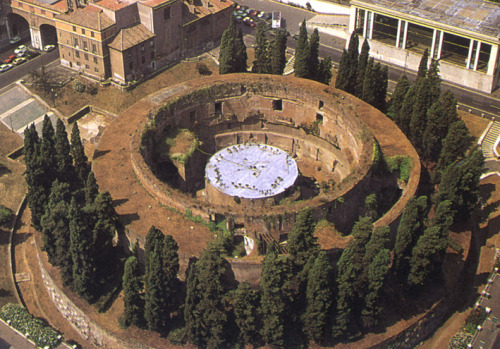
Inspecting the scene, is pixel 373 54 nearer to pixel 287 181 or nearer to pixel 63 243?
pixel 287 181

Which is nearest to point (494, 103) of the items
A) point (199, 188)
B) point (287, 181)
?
point (287, 181)

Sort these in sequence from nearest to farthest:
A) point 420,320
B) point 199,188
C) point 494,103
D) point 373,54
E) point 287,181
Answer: point 420,320 → point 287,181 → point 199,188 → point 494,103 → point 373,54

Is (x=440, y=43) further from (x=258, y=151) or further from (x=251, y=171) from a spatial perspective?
(x=251, y=171)

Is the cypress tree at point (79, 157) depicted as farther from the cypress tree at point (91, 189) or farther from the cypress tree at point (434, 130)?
the cypress tree at point (434, 130)

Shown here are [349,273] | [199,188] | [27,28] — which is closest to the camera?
[349,273]

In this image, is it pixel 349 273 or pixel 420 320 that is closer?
pixel 349 273

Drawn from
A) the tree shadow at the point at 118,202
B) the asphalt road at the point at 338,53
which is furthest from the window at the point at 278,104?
the tree shadow at the point at 118,202

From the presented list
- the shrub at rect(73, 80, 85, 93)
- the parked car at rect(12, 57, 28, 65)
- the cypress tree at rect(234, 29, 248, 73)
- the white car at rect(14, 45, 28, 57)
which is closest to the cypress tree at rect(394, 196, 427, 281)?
the cypress tree at rect(234, 29, 248, 73)
